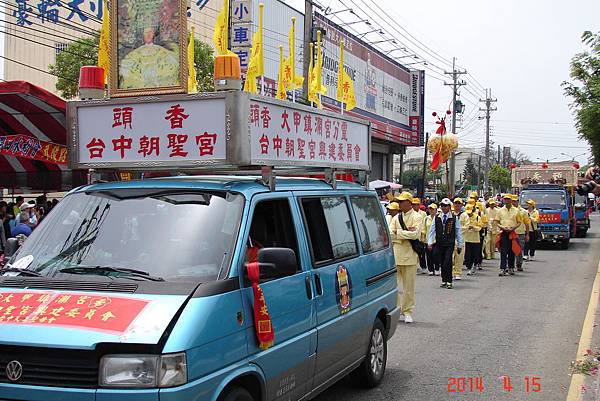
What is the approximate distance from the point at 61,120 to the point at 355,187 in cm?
728

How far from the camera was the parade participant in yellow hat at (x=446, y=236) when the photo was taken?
13383mm

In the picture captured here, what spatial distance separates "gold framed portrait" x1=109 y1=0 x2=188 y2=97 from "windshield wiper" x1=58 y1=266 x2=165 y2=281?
61.6 inches

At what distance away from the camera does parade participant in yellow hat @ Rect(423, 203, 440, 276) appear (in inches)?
565

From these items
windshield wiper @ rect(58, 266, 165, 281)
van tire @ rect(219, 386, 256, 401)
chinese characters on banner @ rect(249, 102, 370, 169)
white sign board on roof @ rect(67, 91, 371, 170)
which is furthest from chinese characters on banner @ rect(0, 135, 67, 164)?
van tire @ rect(219, 386, 256, 401)

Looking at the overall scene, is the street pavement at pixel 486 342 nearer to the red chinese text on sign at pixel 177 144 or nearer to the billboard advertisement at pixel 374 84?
the red chinese text on sign at pixel 177 144

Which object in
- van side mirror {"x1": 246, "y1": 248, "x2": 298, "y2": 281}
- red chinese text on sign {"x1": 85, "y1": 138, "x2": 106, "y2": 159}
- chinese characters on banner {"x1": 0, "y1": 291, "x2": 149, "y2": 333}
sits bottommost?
chinese characters on banner {"x1": 0, "y1": 291, "x2": 149, "y2": 333}

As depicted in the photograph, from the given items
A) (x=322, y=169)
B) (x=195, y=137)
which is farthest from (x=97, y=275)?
(x=322, y=169)

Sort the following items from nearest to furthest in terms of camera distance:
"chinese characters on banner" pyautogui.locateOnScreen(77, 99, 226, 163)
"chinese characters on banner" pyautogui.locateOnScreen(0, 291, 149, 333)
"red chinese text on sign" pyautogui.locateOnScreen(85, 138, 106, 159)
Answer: "chinese characters on banner" pyautogui.locateOnScreen(0, 291, 149, 333) → "chinese characters on banner" pyautogui.locateOnScreen(77, 99, 226, 163) → "red chinese text on sign" pyautogui.locateOnScreen(85, 138, 106, 159)

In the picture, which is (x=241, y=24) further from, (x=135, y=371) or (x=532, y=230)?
(x=135, y=371)

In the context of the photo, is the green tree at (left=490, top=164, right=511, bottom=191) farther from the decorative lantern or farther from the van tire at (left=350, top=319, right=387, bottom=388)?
the decorative lantern

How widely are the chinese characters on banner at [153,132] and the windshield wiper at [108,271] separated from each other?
101 cm

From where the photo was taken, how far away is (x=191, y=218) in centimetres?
416

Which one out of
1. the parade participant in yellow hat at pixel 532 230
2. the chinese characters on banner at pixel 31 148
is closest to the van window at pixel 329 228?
the chinese characters on banner at pixel 31 148

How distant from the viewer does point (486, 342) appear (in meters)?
8.50
